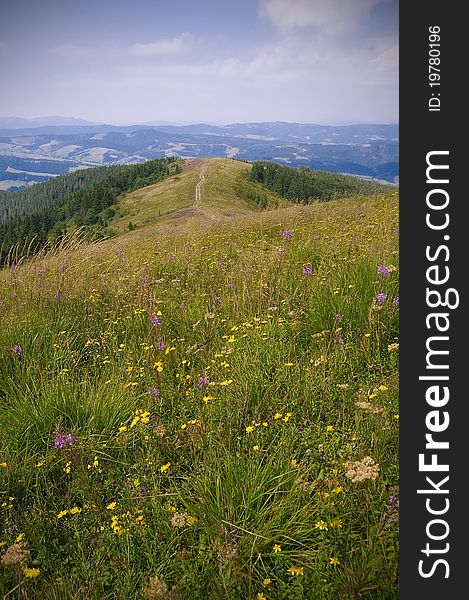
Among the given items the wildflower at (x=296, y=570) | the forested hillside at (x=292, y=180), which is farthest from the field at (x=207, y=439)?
the forested hillside at (x=292, y=180)

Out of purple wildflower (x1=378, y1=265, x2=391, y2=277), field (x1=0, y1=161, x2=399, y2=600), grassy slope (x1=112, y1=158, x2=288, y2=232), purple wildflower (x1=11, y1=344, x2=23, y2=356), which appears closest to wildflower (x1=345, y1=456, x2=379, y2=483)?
field (x1=0, y1=161, x2=399, y2=600)

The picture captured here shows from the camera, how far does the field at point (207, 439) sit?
1.91m

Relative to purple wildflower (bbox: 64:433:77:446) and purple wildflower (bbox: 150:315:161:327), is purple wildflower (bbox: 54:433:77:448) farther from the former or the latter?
purple wildflower (bbox: 150:315:161:327)

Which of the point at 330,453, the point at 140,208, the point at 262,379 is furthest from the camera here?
the point at 140,208

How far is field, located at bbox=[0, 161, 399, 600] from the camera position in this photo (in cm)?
191

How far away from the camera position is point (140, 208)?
358 feet

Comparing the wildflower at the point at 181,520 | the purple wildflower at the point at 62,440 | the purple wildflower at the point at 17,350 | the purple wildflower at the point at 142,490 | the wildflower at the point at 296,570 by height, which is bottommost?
the purple wildflower at the point at 142,490

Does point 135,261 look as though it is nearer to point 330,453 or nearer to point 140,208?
point 330,453

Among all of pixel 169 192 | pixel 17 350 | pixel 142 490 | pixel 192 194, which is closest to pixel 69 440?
pixel 142 490

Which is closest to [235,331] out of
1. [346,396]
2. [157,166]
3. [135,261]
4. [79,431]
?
[346,396]

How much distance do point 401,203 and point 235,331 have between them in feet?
8.93

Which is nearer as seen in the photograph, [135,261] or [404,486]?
[404,486]

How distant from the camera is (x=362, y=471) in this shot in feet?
6.60

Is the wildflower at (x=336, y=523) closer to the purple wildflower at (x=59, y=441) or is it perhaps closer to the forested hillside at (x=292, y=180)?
the purple wildflower at (x=59, y=441)
